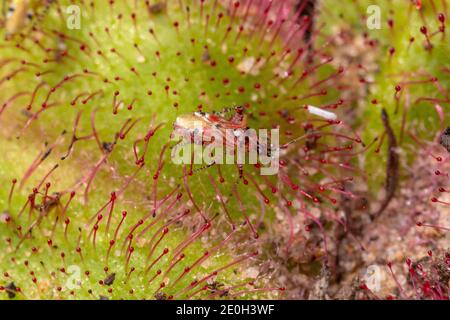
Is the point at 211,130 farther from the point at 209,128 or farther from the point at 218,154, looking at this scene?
the point at 218,154

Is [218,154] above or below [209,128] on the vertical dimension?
below

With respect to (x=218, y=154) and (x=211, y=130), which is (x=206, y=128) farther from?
(x=218, y=154)

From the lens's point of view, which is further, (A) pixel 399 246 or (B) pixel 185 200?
(A) pixel 399 246

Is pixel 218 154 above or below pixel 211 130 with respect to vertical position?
below

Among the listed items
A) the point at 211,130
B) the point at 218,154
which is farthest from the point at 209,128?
the point at 218,154

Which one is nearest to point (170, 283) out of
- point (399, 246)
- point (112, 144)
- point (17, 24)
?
point (112, 144)

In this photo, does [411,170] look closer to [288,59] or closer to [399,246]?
[399,246]

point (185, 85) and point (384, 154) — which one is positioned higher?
point (185, 85)

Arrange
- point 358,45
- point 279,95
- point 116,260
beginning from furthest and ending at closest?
point 358,45, point 279,95, point 116,260
